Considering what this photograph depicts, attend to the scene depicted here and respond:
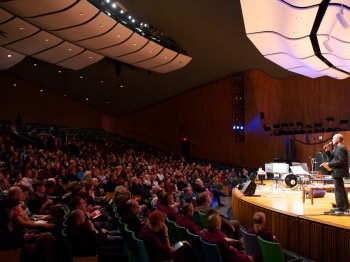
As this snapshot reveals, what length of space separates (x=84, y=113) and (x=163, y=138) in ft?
15.1

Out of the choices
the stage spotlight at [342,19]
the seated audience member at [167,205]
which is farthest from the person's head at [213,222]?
the stage spotlight at [342,19]

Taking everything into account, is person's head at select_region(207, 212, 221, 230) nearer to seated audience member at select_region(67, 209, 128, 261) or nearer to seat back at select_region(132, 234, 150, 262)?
seat back at select_region(132, 234, 150, 262)

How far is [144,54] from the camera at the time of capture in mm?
15164

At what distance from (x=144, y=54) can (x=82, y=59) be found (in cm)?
248

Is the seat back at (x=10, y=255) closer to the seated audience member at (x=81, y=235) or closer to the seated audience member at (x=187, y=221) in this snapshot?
the seated audience member at (x=81, y=235)

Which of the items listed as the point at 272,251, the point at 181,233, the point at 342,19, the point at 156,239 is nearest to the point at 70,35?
the point at 342,19

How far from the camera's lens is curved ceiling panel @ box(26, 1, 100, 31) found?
1063cm

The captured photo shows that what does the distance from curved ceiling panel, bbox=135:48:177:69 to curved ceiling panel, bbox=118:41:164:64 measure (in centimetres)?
30

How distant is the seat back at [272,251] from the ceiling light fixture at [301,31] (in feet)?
20.0

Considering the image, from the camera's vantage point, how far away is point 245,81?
61.9 ft

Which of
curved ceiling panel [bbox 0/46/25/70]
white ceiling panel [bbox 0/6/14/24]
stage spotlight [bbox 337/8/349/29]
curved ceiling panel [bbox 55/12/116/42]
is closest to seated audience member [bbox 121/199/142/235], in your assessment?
stage spotlight [bbox 337/8/349/29]

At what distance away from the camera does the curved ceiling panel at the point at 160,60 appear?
50.8 ft

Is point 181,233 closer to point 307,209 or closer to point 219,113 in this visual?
point 307,209

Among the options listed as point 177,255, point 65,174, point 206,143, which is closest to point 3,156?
point 65,174
